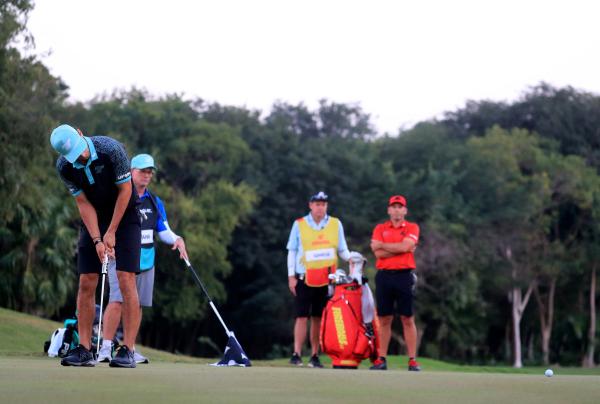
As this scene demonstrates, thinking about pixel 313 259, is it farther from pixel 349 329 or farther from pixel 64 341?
pixel 64 341

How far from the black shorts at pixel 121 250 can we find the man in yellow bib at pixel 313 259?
17.0ft

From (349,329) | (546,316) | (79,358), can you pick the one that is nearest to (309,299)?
(349,329)

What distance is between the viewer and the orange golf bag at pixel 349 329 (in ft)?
46.9

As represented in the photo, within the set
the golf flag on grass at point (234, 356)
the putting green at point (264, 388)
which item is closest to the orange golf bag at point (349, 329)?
the golf flag on grass at point (234, 356)

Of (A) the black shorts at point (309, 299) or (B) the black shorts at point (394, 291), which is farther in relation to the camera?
(A) the black shorts at point (309, 299)

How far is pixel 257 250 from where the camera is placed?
59938 mm

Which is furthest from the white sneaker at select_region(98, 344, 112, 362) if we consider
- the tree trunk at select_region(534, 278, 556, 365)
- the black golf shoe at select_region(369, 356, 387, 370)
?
the tree trunk at select_region(534, 278, 556, 365)

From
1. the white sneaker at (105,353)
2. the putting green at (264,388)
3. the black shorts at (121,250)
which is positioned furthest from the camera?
the white sneaker at (105,353)

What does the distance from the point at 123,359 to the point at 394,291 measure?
5222 mm

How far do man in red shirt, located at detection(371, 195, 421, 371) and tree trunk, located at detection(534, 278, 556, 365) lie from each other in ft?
150

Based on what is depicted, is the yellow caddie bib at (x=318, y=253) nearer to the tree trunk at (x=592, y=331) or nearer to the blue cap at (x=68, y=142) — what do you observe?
the blue cap at (x=68, y=142)

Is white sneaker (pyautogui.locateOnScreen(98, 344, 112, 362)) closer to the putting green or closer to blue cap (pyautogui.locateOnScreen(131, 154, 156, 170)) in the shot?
the putting green

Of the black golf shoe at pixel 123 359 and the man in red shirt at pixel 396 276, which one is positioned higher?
the man in red shirt at pixel 396 276

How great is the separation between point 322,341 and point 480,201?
47.8 m
